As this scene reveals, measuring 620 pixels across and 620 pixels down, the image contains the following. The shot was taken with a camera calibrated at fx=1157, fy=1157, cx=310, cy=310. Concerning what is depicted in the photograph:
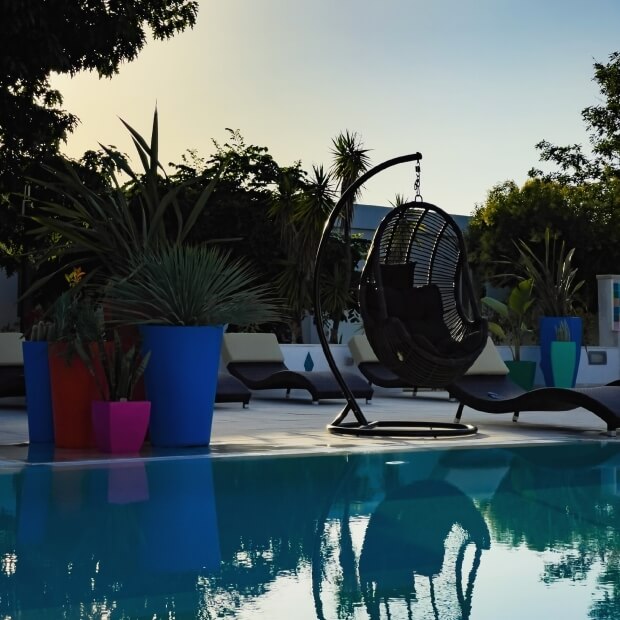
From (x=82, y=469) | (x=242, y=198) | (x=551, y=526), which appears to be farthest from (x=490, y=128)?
(x=551, y=526)

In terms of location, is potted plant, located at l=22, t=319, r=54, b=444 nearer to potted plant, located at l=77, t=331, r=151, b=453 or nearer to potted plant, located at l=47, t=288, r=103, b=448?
potted plant, located at l=47, t=288, r=103, b=448

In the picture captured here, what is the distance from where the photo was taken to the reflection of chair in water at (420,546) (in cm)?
356

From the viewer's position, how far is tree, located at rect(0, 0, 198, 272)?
1711 centimetres

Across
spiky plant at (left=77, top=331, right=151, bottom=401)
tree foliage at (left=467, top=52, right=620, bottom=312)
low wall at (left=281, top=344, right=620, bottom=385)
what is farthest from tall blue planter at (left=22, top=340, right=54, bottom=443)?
tree foliage at (left=467, top=52, right=620, bottom=312)

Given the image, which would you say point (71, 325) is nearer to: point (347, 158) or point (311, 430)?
→ point (311, 430)

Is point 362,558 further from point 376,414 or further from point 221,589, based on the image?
point 376,414

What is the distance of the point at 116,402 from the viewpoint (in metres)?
7.70

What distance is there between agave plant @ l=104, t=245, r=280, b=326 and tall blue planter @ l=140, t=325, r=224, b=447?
10 cm

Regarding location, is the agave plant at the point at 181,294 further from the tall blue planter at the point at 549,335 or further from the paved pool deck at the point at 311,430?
the tall blue planter at the point at 549,335

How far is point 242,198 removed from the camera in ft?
89.0

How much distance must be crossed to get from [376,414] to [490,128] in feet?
24.8

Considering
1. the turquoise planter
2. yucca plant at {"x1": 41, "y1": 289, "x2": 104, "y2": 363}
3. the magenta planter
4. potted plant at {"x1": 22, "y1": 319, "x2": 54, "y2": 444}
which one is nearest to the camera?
the magenta planter

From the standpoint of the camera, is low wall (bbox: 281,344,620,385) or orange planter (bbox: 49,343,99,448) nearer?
orange planter (bbox: 49,343,99,448)

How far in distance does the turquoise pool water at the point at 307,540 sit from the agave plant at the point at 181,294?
3.74 ft
